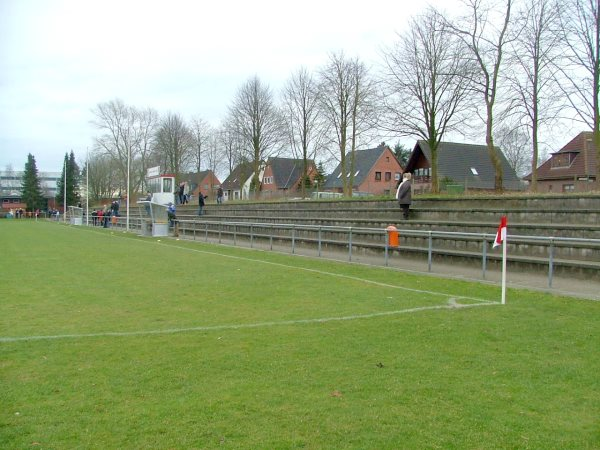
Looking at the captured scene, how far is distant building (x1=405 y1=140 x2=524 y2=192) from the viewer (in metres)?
49.8

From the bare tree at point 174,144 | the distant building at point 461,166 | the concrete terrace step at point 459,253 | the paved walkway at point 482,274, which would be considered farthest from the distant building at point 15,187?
the paved walkway at point 482,274

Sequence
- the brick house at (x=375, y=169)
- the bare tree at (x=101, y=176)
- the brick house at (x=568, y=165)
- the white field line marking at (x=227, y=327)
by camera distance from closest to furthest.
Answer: the white field line marking at (x=227, y=327) → the brick house at (x=568, y=165) → the brick house at (x=375, y=169) → the bare tree at (x=101, y=176)

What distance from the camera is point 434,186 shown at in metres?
25.0

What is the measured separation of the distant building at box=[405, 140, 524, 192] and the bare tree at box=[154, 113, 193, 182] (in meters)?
24.2

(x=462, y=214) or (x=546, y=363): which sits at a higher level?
(x=462, y=214)

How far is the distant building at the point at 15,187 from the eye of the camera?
103m

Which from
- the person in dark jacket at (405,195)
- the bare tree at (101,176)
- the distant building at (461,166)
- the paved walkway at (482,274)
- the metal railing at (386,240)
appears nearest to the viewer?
the paved walkway at (482,274)

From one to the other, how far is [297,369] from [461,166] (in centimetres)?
4854

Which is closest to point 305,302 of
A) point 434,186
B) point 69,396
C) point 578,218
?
point 69,396

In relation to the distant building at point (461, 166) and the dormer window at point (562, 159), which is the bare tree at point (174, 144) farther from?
the dormer window at point (562, 159)

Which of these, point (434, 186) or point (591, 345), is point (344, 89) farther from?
point (591, 345)

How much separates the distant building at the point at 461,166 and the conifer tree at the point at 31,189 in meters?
67.8

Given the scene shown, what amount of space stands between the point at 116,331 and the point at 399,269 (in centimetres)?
896

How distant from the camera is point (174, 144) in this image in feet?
196
